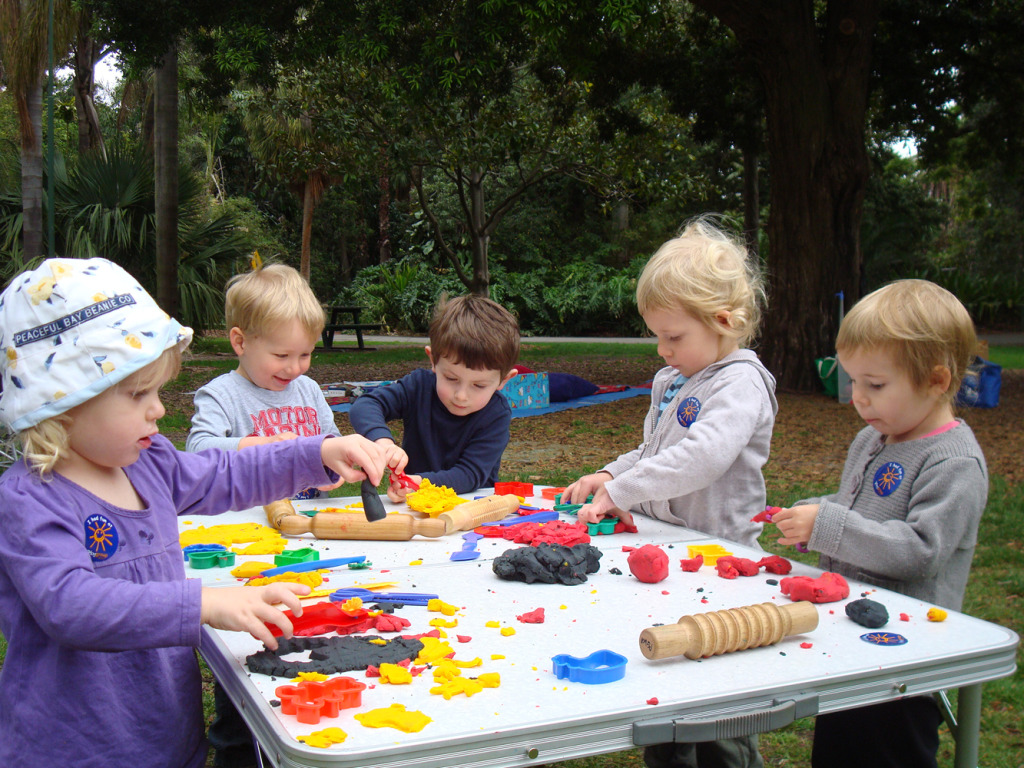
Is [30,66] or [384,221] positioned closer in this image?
[30,66]

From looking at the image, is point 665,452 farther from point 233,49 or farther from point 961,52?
point 961,52

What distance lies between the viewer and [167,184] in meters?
12.5

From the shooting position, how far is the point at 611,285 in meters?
24.7

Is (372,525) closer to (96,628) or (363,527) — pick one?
(363,527)

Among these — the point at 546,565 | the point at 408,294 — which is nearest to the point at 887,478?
the point at 546,565

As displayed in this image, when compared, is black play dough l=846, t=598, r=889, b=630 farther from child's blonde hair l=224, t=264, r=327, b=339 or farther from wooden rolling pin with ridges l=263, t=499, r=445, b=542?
child's blonde hair l=224, t=264, r=327, b=339

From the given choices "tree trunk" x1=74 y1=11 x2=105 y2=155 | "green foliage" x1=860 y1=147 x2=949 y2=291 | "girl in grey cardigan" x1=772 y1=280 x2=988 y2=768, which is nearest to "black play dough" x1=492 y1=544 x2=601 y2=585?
"girl in grey cardigan" x1=772 y1=280 x2=988 y2=768

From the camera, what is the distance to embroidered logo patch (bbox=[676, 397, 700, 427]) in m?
2.75

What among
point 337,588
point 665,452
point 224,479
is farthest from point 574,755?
point 665,452

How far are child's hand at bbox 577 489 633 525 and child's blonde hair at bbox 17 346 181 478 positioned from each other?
53.2 inches

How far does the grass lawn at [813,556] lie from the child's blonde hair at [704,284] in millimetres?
1571

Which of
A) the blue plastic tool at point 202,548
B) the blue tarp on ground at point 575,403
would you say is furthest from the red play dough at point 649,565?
the blue tarp on ground at point 575,403

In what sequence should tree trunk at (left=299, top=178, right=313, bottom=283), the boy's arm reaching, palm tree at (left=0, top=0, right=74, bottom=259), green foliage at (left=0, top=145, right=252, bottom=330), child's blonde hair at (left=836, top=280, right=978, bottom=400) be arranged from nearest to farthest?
1. child's blonde hair at (left=836, top=280, right=978, bottom=400)
2. the boy's arm reaching
3. palm tree at (left=0, top=0, right=74, bottom=259)
4. green foliage at (left=0, top=145, right=252, bottom=330)
5. tree trunk at (left=299, top=178, right=313, bottom=283)

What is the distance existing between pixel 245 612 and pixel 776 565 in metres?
1.26
